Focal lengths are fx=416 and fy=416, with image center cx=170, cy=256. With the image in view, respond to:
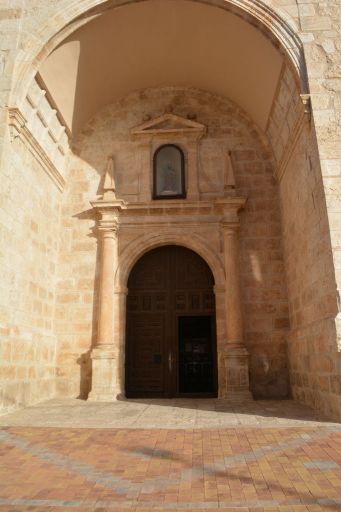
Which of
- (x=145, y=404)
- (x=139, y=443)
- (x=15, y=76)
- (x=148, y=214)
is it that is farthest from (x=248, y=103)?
(x=139, y=443)

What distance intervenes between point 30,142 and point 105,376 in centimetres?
426

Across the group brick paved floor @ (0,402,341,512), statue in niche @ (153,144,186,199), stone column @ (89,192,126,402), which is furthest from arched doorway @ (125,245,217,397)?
brick paved floor @ (0,402,341,512)

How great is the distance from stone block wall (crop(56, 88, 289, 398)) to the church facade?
31 mm

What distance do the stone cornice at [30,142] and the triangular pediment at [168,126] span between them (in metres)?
1.98

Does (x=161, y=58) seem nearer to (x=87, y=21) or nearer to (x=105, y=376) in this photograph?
(x=87, y=21)

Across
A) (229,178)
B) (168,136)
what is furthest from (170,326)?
(168,136)

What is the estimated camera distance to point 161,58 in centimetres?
840

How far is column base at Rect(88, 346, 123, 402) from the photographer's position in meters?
7.36

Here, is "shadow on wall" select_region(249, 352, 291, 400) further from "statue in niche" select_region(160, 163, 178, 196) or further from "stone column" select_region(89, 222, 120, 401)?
"statue in niche" select_region(160, 163, 178, 196)

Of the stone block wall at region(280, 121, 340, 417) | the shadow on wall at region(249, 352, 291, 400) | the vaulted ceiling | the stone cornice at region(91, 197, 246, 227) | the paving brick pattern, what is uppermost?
the vaulted ceiling

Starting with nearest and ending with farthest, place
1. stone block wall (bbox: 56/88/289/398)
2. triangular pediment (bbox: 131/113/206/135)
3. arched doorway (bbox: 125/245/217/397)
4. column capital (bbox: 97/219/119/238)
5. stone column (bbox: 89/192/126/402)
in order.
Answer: stone column (bbox: 89/192/126/402) < stone block wall (bbox: 56/88/289/398) < arched doorway (bbox: 125/245/217/397) < column capital (bbox: 97/219/119/238) < triangular pediment (bbox: 131/113/206/135)

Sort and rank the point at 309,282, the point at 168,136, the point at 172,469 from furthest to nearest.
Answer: the point at 168,136 < the point at 309,282 < the point at 172,469

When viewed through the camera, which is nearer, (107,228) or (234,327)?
(234,327)

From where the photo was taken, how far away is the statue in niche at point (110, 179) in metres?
8.59
